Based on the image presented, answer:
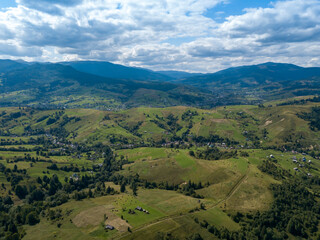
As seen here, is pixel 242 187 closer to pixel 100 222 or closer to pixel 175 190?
pixel 175 190

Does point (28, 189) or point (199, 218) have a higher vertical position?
point (199, 218)

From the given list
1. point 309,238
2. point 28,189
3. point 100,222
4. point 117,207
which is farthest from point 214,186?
point 28,189

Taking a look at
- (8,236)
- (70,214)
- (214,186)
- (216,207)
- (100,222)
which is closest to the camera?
(8,236)

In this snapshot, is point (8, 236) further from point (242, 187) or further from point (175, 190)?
point (242, 187)

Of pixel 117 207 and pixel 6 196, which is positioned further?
pixel 6 196

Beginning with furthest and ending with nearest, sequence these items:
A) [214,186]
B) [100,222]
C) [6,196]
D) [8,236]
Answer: [214,186], [6,196], [100,222], [8,236]

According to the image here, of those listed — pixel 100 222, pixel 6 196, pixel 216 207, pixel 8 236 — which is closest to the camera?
pixel 8 236

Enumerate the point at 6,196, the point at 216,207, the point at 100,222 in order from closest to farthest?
1. the point at 100,222
2. the point at 216,207
3. the point at 6,196

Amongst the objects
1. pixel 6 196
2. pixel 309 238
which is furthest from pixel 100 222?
pixel 309 238

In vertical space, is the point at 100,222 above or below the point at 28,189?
above
